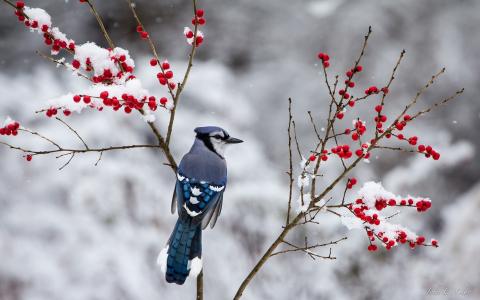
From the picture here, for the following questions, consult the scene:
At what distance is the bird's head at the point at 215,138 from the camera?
201 centimetres

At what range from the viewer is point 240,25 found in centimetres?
669

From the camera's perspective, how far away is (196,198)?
1.96m

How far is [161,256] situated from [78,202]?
10.2 ft

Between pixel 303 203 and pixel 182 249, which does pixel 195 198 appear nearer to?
pixel 182 249

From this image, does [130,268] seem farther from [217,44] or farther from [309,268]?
[217,44]

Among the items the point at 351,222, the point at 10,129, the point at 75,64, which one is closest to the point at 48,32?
the point at 75,64

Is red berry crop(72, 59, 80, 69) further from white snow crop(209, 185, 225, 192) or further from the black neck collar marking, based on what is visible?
white snow crop(209, 185, 225, 192)

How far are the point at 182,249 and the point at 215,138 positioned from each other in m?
0.45

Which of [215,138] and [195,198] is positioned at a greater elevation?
[215,138]

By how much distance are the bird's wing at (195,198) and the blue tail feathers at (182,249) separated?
0.04 metres

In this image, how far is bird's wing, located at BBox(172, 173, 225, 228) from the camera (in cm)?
196

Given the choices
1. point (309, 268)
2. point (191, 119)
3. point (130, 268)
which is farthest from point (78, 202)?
point (309, 268)

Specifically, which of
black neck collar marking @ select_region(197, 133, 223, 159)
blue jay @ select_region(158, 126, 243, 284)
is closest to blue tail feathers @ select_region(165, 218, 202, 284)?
blue jay @ select_region(158, 126, 243, 284)

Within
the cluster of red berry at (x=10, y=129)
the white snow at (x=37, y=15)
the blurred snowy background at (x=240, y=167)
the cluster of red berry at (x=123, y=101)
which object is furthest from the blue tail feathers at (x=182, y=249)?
the blurred snowy background at (x=240, y=167)
